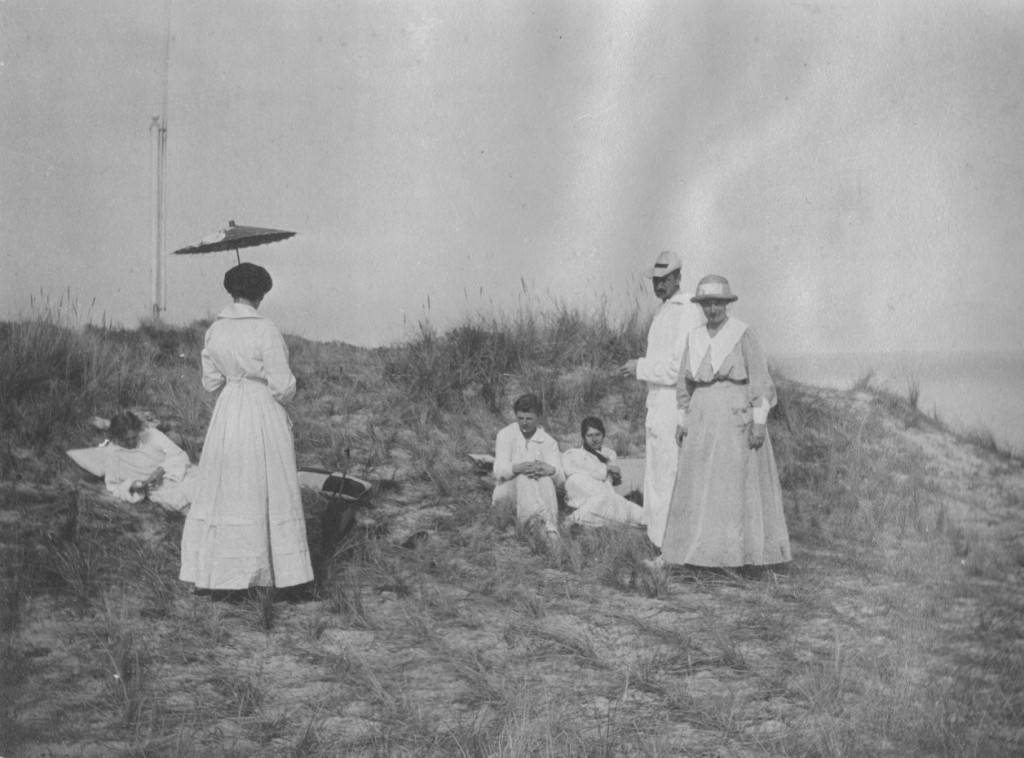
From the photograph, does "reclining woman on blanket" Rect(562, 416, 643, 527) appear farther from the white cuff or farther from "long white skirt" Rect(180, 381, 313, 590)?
"long white skirt" Rect(180, 381, 313, 590)

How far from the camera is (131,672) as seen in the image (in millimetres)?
4305

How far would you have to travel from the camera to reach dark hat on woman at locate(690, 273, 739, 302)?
5.93m

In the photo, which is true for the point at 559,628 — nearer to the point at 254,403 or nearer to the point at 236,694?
the point at 236,694

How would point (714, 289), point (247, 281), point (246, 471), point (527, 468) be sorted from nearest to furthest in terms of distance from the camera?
point (246, 471)
point (247, 281)
point (714, 289)
point (527, 468)

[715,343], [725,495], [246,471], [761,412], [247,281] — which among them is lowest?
[725,495]

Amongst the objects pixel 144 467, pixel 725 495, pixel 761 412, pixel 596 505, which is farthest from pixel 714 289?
pixel 144 467

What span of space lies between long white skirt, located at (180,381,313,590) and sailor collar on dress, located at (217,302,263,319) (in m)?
0.40

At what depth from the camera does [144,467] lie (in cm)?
806

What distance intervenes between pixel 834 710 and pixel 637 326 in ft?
29.7

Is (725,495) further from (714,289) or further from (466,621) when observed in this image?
(466,621)

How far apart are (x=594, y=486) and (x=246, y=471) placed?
11.5 feet

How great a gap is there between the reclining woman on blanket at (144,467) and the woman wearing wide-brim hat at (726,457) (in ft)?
14.1

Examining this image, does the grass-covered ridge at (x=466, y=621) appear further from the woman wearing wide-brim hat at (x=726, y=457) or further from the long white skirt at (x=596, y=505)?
the long white skirt at (x=596, y=505)

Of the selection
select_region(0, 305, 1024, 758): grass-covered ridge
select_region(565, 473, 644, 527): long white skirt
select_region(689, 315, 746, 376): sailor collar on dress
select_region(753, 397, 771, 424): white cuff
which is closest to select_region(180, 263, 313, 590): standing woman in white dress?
select_region(0, 305, 1024, 758): grass-covered ridge
